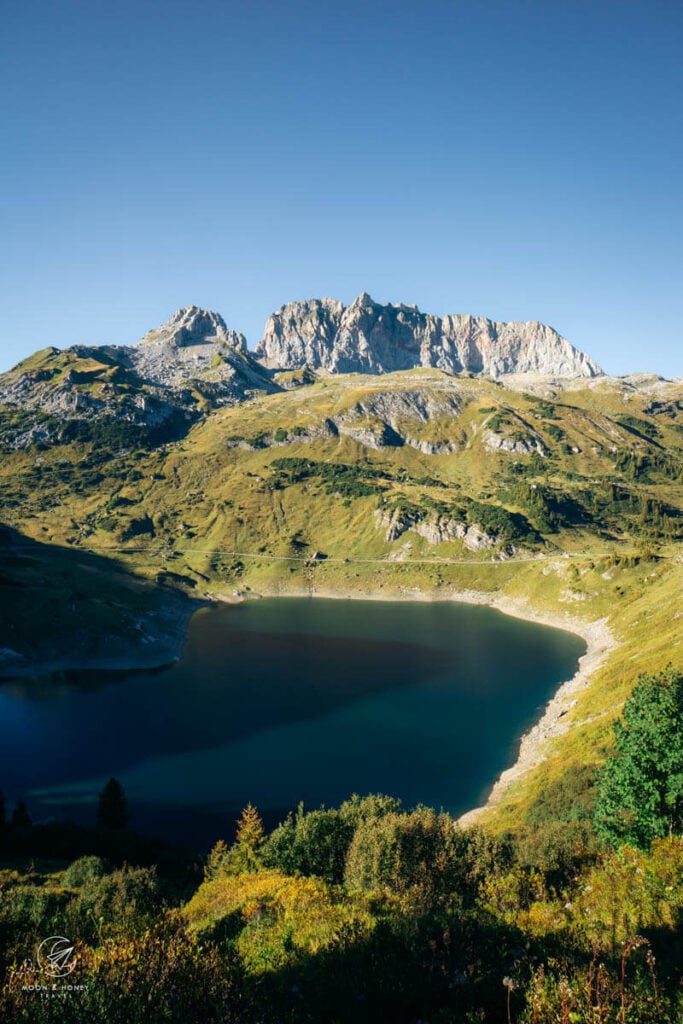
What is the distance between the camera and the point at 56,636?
13262cm

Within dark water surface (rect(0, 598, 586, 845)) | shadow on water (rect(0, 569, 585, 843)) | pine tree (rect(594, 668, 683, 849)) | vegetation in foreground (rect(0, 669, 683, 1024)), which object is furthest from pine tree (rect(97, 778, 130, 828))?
pine tree (rect(594, 668, 683, 849))

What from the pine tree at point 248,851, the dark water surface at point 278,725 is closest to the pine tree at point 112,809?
the dark water surface at point 278,725

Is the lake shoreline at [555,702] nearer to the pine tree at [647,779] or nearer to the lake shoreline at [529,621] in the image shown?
the lake shoreline at [529,621]

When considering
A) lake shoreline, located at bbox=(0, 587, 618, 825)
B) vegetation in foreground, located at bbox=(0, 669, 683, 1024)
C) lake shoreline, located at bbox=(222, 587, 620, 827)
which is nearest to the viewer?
vegetation in foreground, located at bbox=(0, 669, 683, 1024)

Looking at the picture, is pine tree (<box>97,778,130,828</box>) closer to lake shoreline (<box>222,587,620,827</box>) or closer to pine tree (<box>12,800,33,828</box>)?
pine tree (<box>12,800,33,828</box>)

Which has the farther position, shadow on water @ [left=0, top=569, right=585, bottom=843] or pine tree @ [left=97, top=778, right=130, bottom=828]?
shadow on water @ [left=0, top=569, right=585, bottom=843]

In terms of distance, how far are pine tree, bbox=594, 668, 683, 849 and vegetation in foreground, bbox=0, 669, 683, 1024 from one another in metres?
0.10

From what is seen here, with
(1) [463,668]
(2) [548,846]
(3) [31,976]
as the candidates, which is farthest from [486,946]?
(1) [463,668]

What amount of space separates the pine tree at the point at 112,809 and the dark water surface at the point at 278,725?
6.05 m

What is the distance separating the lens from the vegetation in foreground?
43.3 feet

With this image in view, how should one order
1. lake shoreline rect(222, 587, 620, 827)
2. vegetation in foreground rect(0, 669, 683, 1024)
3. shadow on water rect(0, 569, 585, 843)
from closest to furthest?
1. vegetation in foreground rect(0, 669, 683, 1024)
2. lake shoreline rect(222, 587, 620, 827)
3. shadow on water rect(0, 569, 585, 843)

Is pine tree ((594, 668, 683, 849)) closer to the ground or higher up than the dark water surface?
higher up

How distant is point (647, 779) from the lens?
34000mm

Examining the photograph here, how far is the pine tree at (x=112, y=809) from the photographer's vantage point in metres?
61.2
